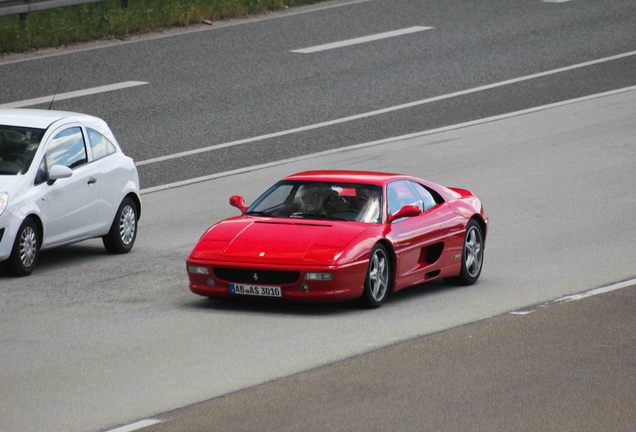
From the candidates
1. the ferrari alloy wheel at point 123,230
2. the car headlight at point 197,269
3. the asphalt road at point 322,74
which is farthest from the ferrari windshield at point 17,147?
the asphalt road at point 322,74

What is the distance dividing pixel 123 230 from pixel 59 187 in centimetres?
139

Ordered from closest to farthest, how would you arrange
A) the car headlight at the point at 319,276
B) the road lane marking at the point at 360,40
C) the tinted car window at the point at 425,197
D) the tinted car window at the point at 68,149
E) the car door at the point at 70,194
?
the car headlight at the point at 319,276, the tinted car window at the point at 425,197, the car door at the point at 70,194, the tinted car window at the point at 68,149, the road lane marking at the point at 360,40

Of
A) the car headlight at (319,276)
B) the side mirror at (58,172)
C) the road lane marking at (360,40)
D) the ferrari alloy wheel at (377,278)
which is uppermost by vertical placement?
the side mirror at (58,172)

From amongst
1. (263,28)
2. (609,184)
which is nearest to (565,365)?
(609,184)

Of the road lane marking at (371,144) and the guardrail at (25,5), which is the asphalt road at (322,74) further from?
the guardrail at (25,5)

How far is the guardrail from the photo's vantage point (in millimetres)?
28609

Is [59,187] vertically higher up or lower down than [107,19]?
higher up

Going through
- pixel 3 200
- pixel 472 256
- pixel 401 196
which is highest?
pixel 3 200

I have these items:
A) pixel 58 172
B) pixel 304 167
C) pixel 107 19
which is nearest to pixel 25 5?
pixel 107 19

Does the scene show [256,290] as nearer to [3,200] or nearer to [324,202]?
[324,202]

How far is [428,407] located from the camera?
404 inches

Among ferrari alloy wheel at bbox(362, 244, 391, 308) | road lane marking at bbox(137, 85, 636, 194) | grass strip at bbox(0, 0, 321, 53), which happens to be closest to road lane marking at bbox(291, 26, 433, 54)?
grass strip at bbox(0, 0, 321, 53)

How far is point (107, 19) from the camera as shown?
3066cm

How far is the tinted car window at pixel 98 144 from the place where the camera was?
1756 cm
